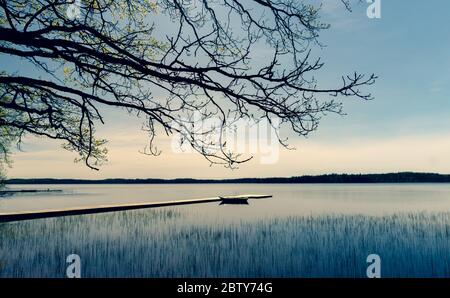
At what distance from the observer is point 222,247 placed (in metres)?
14.7

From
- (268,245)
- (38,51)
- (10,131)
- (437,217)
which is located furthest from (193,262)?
(437,217)

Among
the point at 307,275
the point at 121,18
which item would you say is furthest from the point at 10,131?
the point at 307,275

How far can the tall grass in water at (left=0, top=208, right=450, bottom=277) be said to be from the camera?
1162 centimetres

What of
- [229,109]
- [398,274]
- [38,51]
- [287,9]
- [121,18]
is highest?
[121,18]

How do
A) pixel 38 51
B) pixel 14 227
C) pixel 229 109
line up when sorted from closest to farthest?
pixel 229 109 → pixel 38 51 → pixel 14 227

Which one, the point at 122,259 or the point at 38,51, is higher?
the point at 38,51

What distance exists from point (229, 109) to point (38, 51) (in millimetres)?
3874

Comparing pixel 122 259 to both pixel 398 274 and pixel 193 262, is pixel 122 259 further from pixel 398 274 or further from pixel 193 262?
pixel 398 274

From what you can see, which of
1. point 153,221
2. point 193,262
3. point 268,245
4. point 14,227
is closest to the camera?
point 193,262

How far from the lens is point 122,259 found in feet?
42.4

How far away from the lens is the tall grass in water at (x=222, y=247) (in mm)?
11616

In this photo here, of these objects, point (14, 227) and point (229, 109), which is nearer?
point (229, 109)
